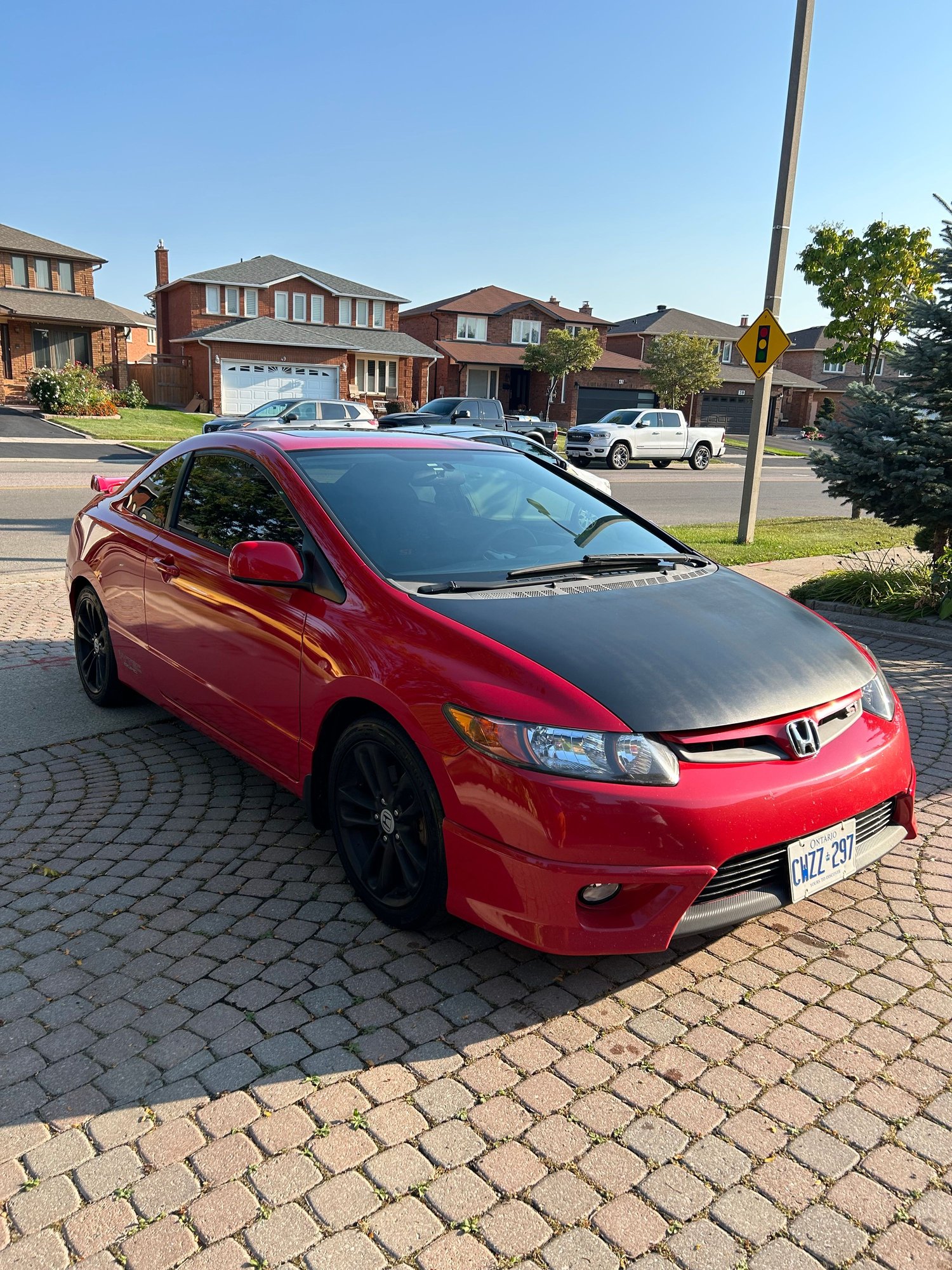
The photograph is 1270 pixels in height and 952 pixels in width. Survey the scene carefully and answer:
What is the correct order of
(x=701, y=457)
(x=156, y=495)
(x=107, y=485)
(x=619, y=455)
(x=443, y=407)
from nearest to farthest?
(x=156, y=495) < (x=107, y=485) < (x=443, y=407) < (x=619, y=455) < (x=701, y=457)

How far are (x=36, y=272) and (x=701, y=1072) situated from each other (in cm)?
5076

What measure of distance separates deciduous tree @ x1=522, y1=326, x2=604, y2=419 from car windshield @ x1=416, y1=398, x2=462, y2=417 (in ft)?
81.9

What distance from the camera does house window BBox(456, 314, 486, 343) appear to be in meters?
56.2

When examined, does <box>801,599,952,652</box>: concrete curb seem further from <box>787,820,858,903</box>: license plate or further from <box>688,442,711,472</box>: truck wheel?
<box>688,442,711,472</box>: truck wheel

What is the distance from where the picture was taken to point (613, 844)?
2.77 metres

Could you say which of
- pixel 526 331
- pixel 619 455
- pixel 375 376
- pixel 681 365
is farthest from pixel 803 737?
pixel 526 331

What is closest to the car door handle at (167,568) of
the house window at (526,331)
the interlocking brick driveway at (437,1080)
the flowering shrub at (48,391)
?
the interlocking brick driveway at (437,1080)

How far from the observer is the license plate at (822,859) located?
3.03 meters

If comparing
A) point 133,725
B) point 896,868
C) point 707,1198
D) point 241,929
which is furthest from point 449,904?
point 133,725

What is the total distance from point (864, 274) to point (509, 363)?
2426 centimetres

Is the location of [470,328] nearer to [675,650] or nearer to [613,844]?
[675,650]

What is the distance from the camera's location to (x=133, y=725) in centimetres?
557

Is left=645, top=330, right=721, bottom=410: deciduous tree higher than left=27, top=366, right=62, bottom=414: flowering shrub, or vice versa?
left=645, top=330, right=721, bottom=410: deciduous tree

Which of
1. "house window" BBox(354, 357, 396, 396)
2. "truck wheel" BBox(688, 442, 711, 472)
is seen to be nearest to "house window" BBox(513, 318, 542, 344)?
"house window" BBox(354, 357, 396, 396)
